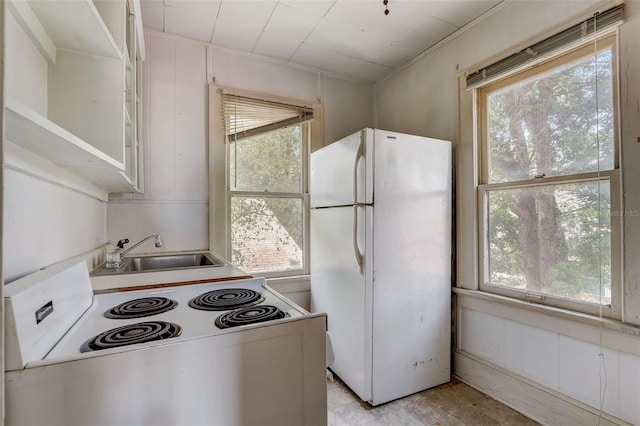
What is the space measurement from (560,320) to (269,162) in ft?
7.83

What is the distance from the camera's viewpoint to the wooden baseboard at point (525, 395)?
1654mm

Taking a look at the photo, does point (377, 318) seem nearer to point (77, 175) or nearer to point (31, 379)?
point (31, 379)

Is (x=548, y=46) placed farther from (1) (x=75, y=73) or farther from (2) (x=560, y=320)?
(1) (x=75, y=73)

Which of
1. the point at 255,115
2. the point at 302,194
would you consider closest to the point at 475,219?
the point at 302,194

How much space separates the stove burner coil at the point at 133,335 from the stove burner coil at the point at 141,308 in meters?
0.12

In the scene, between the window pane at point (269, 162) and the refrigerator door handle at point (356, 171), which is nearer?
the refrigerator door handle at point (356, 171)

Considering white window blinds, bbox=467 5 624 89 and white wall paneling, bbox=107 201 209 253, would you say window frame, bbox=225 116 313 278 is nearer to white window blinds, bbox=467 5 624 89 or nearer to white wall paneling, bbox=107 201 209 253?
white wall paneling, bbox=107 201 209 253

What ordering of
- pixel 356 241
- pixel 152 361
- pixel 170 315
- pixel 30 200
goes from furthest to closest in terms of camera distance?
pixel 356 241 < pixel 170 315 < pixel 30 200 < pixel 152 361

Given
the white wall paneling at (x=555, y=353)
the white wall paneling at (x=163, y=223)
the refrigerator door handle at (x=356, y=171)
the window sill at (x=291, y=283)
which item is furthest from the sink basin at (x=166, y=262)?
the white wall paneling at (x=555, y=353)

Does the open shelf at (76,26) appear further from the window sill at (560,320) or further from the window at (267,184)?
the window sill at (560,320)

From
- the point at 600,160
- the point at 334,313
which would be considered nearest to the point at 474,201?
the point at 600,160

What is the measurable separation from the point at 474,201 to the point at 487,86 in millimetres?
847

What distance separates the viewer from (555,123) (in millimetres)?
1841

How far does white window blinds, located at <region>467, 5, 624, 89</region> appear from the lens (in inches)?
61.0
